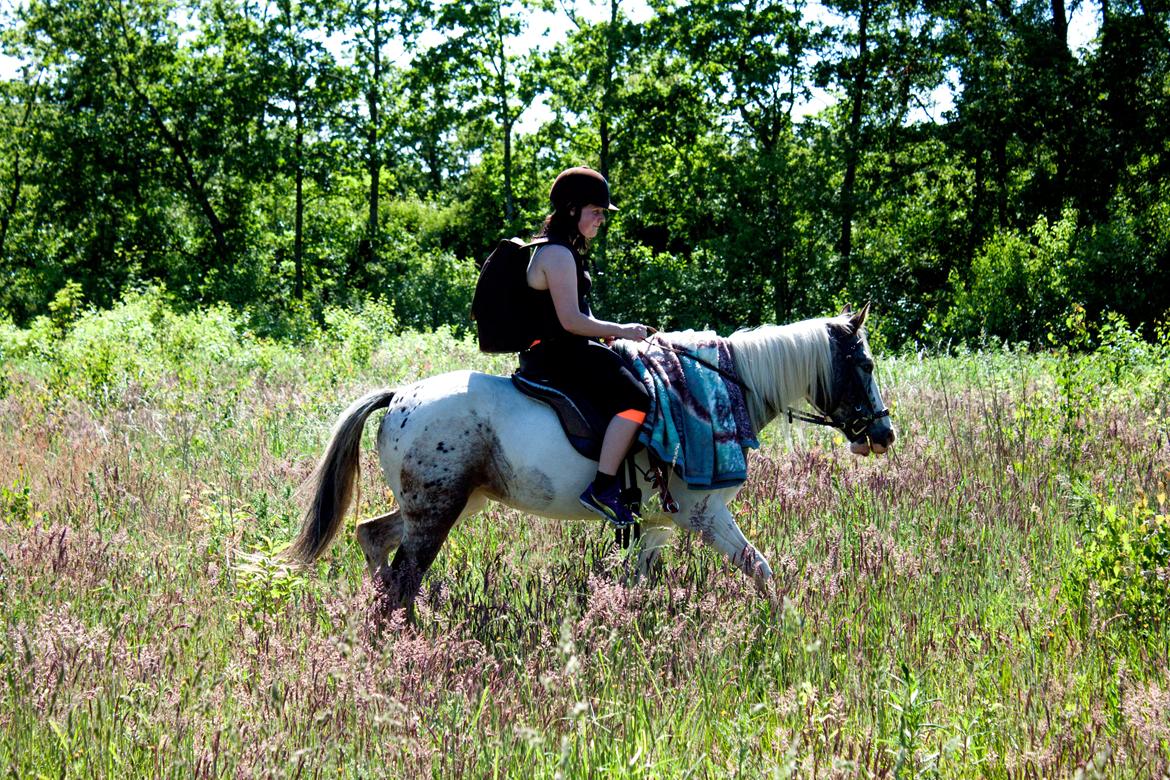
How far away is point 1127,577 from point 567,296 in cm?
272

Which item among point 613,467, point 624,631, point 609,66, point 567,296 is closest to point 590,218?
point 567,296

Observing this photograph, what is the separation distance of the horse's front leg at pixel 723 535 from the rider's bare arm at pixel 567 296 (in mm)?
897

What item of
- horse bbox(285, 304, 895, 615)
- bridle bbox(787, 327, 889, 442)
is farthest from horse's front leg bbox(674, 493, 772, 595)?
bridle bbox(787, 327, 889, 442)

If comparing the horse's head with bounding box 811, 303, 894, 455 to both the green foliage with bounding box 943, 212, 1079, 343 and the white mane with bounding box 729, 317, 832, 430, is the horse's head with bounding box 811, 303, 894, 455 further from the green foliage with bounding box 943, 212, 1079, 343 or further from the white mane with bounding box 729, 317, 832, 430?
the green foliage with bounding box 943, 212, 1079, 343

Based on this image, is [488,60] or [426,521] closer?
[426,521]

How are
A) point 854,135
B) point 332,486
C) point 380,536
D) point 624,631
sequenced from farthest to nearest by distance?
point 854,135 < point 380,536 < point 332,486 < point 624,631

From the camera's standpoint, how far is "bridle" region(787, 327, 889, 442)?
502cm

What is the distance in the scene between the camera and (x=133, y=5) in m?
33.9

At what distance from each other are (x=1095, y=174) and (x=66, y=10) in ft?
114

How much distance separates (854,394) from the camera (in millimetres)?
5031

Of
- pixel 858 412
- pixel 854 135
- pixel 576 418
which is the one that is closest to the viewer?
pixel 576 418

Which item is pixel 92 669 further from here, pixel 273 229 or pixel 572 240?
pixel 273 229

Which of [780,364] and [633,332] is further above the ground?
[633,332]

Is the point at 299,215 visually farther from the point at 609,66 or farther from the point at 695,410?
the point at 695,410
